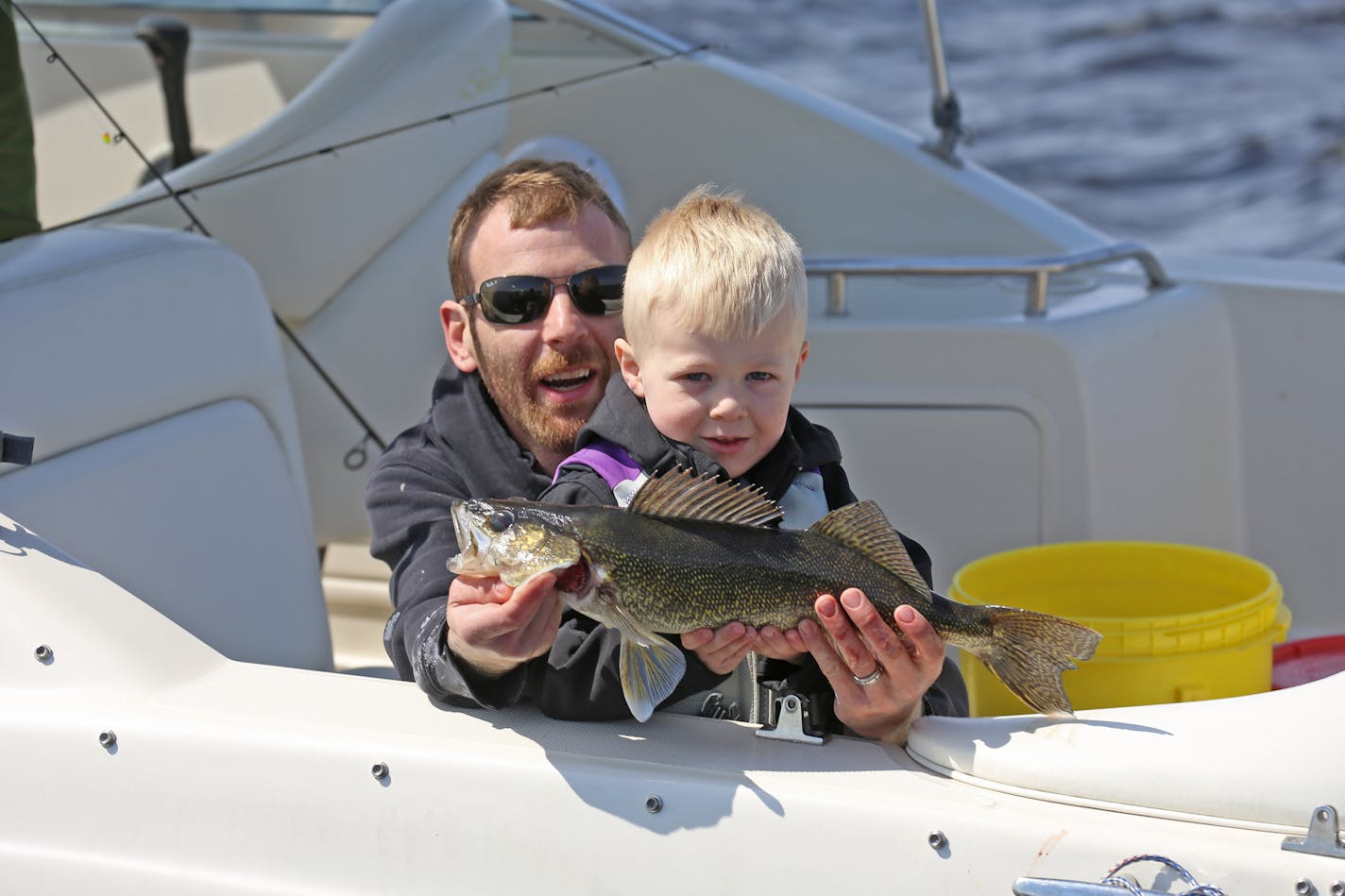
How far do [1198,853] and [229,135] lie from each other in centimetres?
353

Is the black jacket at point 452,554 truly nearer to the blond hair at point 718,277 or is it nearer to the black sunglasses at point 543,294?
the black sunglasses at point 543,294

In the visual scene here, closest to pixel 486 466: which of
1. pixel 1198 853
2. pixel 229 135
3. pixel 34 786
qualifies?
pixel 34 786

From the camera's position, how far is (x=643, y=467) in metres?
1.51

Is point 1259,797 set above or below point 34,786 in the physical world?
above

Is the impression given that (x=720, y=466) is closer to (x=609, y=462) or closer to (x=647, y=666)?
(x=609, y=462)

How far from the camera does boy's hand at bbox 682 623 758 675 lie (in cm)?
137

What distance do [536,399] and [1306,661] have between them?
54.9 inches

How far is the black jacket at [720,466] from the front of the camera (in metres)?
1.51

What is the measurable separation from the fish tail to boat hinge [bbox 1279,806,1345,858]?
0.80 ft

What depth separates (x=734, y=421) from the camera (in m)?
1.48

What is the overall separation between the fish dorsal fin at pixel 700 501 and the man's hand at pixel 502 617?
123 millimetres

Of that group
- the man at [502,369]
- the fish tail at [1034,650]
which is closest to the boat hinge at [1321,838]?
the fish tail at [1034,650]

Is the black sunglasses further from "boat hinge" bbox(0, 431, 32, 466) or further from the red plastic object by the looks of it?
the red plastic object

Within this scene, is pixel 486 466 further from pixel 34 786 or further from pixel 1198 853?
pixel 1198 853
